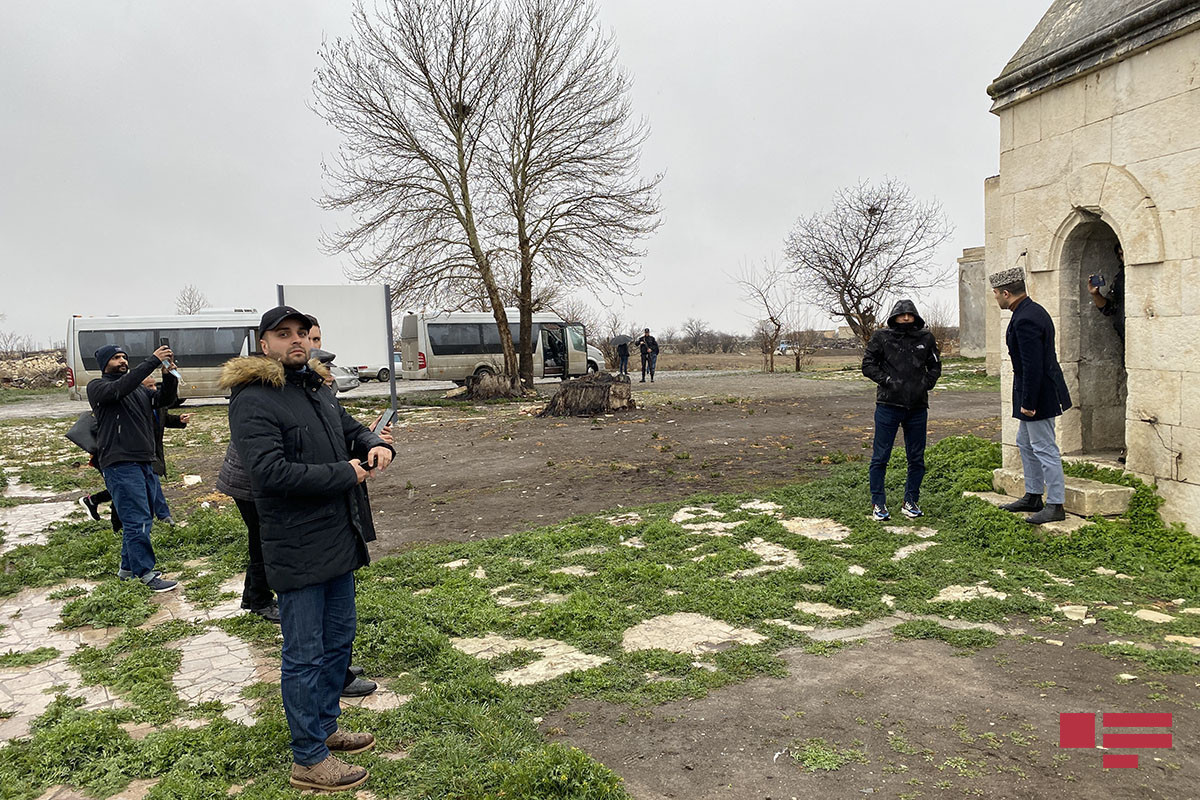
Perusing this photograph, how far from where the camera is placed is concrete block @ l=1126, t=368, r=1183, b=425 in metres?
5.23

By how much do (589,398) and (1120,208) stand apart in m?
11.6

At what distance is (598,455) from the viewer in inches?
427

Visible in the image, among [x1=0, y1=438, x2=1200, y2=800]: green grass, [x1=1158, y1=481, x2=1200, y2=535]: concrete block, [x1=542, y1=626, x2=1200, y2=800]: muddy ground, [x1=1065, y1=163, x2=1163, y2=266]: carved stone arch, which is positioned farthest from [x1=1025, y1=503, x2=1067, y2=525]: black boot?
[x1=1065, y1=163, x2=1163, y2=266]: carved stone arch

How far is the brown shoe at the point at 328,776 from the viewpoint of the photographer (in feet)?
9.48

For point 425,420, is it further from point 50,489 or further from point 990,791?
point 990,791

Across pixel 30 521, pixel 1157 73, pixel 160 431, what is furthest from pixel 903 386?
pixel 30 521

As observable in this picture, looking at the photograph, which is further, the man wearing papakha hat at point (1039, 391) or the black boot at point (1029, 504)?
the black boot at point (1029, 504)

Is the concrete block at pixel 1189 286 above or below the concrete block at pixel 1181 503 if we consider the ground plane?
above

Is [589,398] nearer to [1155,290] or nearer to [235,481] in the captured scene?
[1155,290]

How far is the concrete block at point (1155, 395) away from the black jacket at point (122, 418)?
7237 mm

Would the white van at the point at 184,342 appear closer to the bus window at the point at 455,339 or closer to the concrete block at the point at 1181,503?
the bus window at the point at 455,339

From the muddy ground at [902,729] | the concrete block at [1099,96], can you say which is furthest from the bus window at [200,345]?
the muddy ground at [902,729]

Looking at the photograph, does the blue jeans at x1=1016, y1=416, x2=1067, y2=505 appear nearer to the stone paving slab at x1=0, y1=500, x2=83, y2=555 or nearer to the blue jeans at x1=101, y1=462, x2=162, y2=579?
the blue jeans at x1=101, y1=462, x2=162, y2=579

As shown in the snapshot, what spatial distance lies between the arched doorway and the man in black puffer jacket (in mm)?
1141
